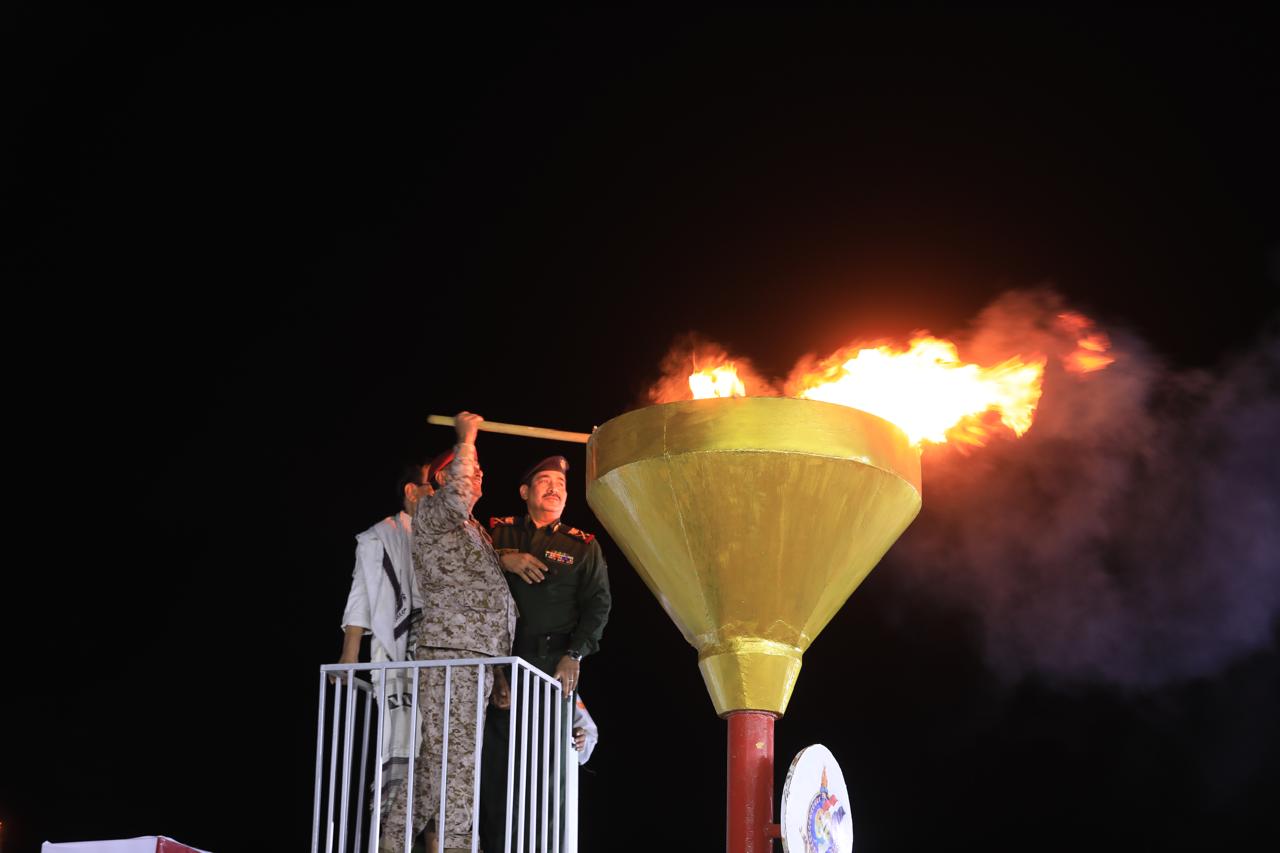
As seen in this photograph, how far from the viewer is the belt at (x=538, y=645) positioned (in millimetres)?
7797

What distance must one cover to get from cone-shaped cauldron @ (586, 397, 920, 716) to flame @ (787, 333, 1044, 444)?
900 mm

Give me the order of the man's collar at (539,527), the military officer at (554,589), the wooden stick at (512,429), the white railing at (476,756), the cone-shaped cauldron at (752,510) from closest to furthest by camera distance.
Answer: the white railing at (476,756), the cone-shaped cauldron at (752,510), the wooden stick at (512,429), the military officer at (554,589), the man's collar at (539,527)

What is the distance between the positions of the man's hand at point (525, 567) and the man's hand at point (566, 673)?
0.42m

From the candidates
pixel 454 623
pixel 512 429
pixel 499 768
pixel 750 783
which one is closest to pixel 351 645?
pixel 454 623

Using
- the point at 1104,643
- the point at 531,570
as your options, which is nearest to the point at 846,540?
the point at 531,570

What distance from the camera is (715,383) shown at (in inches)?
318

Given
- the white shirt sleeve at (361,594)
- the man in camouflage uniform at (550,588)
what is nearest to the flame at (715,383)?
the man in camouflage uniform at (550,588)

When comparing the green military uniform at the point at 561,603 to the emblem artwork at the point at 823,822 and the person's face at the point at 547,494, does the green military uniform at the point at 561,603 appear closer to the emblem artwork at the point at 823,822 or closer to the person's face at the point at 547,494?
the person's face at the point at 547,494

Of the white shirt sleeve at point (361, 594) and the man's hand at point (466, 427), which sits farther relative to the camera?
the white shirt sleeve at point (361, 594)

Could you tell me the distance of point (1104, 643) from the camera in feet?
44.3

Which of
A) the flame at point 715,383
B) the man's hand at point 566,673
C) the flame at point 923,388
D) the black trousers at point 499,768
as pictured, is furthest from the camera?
the flame at point 923,388

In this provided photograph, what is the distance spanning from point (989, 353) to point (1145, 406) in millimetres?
3433

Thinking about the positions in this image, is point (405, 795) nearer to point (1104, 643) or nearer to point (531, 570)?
point (531, 570)

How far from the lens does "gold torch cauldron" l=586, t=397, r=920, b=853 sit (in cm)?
704
